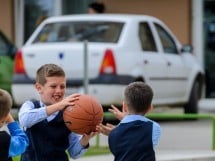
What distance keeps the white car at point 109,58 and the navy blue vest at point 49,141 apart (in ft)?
18.6

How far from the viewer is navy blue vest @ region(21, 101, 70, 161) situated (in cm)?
504

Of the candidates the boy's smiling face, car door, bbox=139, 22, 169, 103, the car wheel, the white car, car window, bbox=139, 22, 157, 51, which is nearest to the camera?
the boy's smiling face

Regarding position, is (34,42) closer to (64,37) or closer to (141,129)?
(64,37)

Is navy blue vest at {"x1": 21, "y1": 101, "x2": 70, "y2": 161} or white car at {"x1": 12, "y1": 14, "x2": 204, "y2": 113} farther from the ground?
navy blue vest at {"x1": 21, "y1": 101, "x2": 70, "y2": 161}

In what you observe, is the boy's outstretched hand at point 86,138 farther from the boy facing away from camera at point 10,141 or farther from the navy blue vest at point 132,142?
the boy facing away from camera at point 10,141

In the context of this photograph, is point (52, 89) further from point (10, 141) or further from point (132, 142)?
point (132, 142)

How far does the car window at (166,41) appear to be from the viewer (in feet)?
42.8

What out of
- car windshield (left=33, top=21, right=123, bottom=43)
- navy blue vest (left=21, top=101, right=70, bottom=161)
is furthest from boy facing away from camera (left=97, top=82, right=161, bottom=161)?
car windshield (left=33, top=21, right=123, bottom=43)

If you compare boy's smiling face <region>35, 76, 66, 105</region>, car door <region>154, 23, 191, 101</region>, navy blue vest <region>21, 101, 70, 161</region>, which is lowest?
car door <region>154, 23, 191, 101</region>

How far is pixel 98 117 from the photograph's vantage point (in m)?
5.09

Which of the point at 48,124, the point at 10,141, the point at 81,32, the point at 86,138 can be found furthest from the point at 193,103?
the point at 10,141

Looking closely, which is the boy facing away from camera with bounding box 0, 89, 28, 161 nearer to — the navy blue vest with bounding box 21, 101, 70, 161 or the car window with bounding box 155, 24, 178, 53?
the navy blue vest with bounding box 21, 101, 70, 161

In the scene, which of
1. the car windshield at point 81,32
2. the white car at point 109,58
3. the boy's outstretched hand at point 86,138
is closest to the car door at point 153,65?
the white car at point 109,58

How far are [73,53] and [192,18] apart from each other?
6.58m
